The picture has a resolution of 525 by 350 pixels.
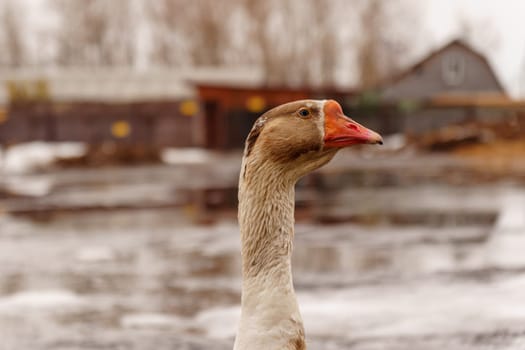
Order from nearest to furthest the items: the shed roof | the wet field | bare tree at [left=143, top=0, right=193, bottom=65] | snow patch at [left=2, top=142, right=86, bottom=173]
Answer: the wet field < snow patch at [left=2, top=142, right=86, bottom=173] < the shed roof < bare tree at [left=143, top=0, right=193, bottom=65]

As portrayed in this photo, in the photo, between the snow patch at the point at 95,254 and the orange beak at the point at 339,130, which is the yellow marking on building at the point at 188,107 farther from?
the orange beak at the point at 339,130

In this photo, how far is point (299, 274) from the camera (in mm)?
9109

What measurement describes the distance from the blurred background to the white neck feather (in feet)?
9.69

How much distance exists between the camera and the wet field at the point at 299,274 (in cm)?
649

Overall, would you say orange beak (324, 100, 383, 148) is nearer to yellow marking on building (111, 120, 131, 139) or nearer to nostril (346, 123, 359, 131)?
nostril (346, 123, 359, 131)

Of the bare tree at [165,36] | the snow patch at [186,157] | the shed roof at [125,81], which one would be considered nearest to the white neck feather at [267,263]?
the snow patch at [186,157]

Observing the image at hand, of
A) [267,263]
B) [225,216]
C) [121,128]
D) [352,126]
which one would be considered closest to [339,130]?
[352,126]

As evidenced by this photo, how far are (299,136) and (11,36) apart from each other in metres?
90.8

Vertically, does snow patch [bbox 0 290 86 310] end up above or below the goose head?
below

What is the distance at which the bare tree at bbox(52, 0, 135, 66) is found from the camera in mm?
82500

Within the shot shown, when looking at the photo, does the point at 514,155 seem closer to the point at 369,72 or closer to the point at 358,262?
the point at 358,262

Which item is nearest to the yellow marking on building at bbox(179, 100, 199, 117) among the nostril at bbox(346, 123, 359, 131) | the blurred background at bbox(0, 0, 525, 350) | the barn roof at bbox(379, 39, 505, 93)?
the blurred background at bbox(0, 0, 525, 350)

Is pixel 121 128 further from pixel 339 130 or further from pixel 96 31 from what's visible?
pixel 339 130

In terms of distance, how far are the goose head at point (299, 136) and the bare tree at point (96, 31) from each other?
3210 inches
